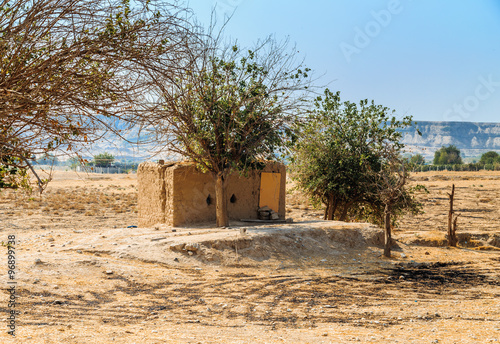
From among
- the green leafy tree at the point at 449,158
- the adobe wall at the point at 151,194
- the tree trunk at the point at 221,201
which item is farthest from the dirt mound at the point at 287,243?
the green leafy tree at the point at 449,158

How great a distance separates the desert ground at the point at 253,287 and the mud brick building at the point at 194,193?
2.65 feet

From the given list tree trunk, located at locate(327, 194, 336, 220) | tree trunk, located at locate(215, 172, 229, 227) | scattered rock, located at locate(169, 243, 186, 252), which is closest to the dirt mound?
scattered rock, located at locate(169, 243, 186, 252)

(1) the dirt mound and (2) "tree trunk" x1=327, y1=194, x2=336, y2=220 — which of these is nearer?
(1) the dirt mound

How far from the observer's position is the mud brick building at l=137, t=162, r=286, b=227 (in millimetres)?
14680

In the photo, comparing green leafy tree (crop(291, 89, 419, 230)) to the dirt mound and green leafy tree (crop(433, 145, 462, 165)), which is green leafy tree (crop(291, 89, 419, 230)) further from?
green leafy tree (crop(433, 145, 462, 165))

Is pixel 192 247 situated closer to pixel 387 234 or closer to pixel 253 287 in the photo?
pixel 253 287

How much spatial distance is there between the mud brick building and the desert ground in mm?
807

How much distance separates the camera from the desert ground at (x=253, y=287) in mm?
6562

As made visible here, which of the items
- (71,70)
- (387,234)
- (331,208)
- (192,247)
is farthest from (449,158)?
(71,70)

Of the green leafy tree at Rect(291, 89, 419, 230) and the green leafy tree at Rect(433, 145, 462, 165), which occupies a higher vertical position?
the green leafy tree at Rect(433, 145, 462, 165)

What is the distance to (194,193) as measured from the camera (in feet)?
49.5

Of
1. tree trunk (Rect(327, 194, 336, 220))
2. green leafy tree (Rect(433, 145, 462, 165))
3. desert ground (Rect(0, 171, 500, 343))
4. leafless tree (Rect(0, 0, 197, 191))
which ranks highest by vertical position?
green leafy tree (Rect(433, 145, 462, 165))

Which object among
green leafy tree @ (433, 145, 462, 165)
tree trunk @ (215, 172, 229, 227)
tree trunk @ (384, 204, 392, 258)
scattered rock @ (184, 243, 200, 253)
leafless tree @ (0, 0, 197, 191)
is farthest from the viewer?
green leafy tree @ (433, 145, 462, 165)

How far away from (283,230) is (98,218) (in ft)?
46.8
